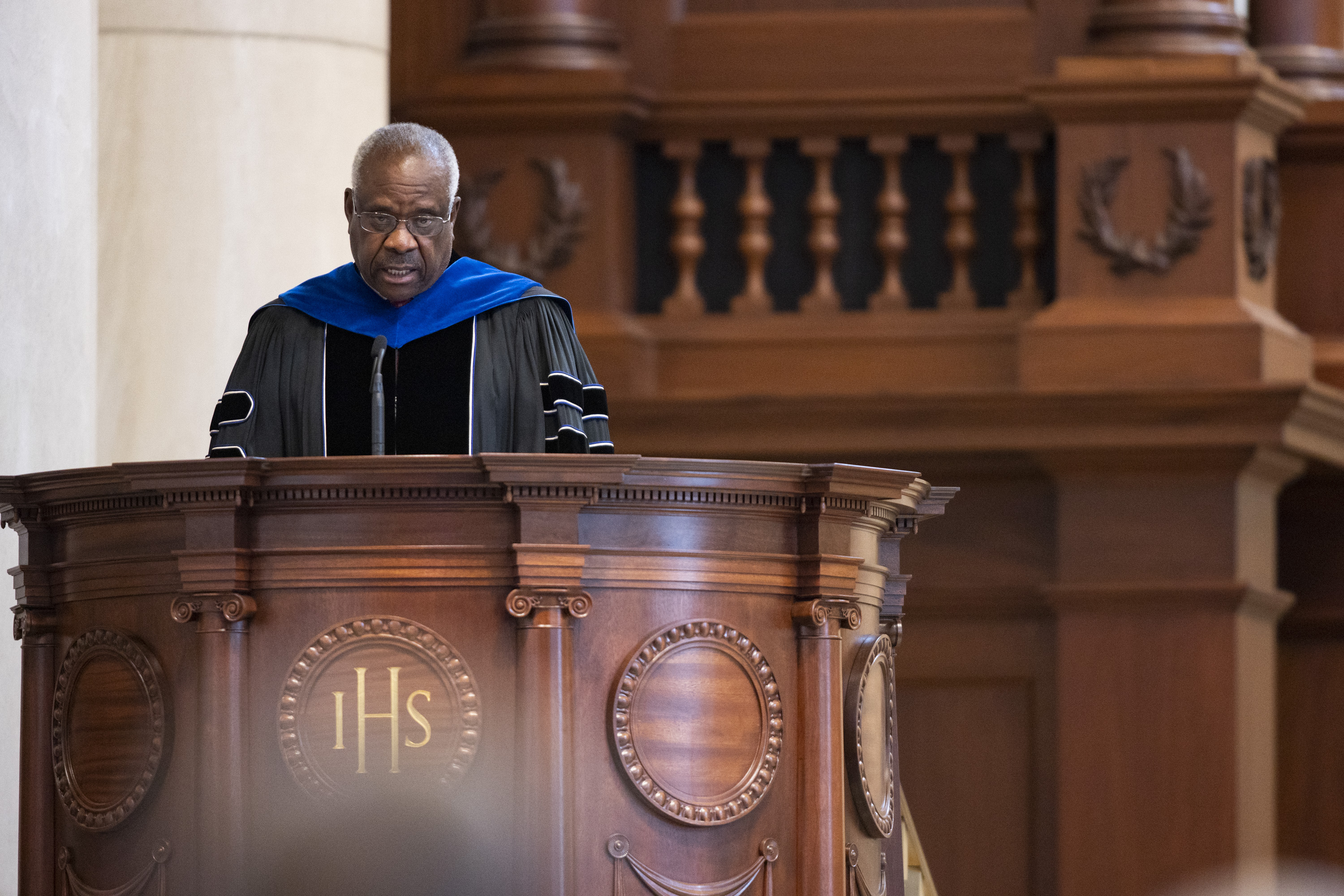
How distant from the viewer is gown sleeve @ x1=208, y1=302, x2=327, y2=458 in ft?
15.8

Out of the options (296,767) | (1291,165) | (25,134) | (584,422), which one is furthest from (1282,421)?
(296,767)

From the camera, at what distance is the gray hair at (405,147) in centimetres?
452

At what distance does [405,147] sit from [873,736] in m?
1.45

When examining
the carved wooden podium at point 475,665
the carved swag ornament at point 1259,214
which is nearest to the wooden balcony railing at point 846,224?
the carved swag ornament at point 1259,214

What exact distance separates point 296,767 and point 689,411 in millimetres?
4113

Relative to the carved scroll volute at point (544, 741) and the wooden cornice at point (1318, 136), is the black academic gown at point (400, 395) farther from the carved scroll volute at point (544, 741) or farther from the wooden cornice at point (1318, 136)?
the wooden cornice at point (1318, 136)

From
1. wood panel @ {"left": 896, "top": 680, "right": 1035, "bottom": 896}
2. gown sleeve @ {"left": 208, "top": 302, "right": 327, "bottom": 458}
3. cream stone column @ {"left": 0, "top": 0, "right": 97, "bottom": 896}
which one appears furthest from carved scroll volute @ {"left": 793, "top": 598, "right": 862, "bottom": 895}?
wood panel @ {"left": 896, "top": 680, "right": 1035, "bottom": 896}

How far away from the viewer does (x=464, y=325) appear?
16.2 feet

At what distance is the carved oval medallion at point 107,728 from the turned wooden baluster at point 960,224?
458 cm

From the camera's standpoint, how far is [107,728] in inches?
161

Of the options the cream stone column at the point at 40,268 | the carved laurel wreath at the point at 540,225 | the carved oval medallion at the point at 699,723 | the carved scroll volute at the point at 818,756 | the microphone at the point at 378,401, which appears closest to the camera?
the carved oval medallion at the point at 699,723

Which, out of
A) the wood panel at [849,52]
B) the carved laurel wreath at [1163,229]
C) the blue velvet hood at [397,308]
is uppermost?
the wood panel at [849,52]

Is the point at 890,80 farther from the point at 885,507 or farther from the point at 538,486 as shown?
the point at 538,486

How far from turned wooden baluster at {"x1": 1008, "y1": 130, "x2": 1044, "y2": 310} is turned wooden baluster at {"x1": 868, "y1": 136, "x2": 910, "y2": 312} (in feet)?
1.28
